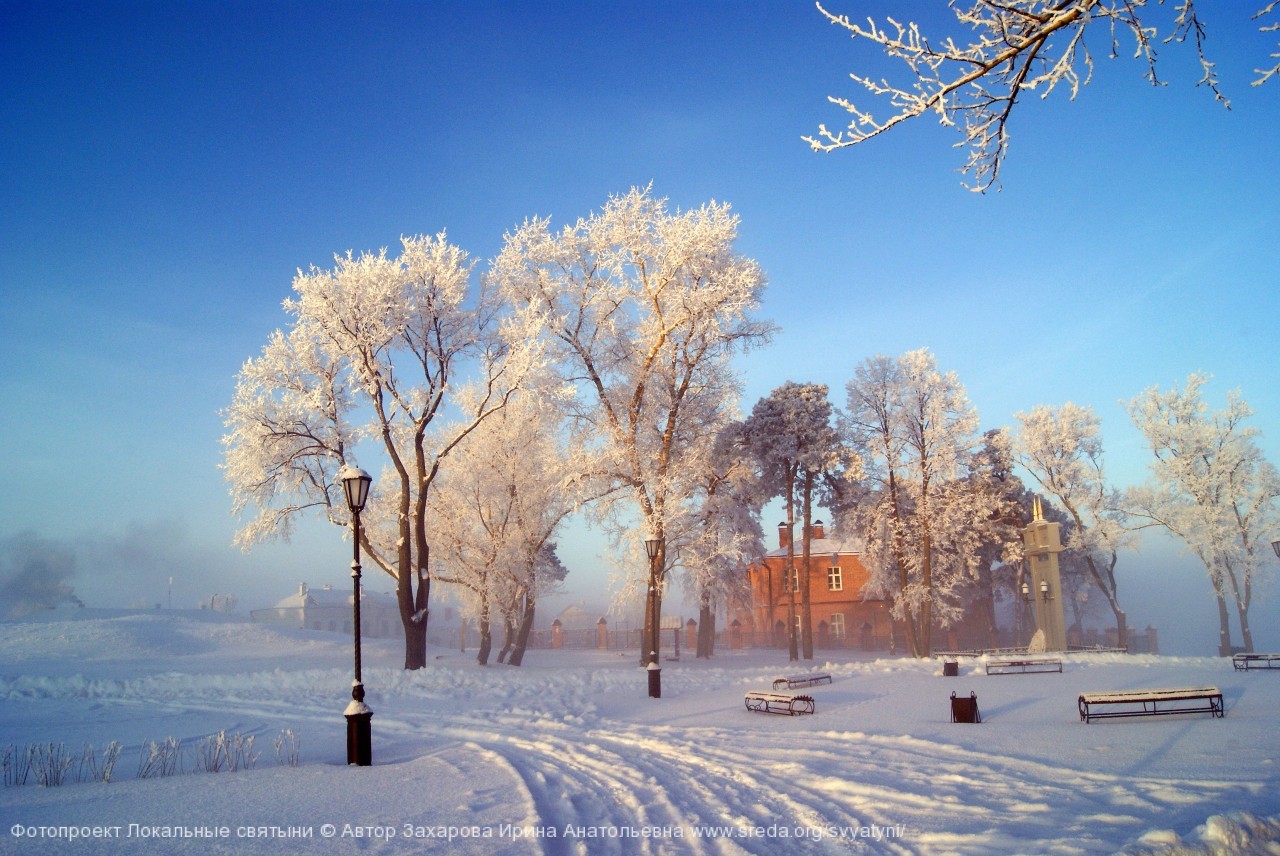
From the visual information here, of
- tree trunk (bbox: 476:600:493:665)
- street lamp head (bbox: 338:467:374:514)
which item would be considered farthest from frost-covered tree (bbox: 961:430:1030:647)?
street lamp head (bbox: 338:467:374:514)

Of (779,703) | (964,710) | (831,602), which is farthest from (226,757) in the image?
(831,602)

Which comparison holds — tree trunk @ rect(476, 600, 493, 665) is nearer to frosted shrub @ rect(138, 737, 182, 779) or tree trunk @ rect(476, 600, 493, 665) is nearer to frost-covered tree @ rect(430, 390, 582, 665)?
frost-covered tree @ rect(430, 390, 582, 665)

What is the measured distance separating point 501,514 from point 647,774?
64.1 ft

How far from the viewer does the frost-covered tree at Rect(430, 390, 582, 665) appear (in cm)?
2700

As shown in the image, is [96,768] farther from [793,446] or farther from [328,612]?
[328,612]

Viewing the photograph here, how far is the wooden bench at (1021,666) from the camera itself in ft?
75.0

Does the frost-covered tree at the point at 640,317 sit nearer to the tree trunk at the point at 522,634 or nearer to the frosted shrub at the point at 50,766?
the tree trunk at the point at 522,634

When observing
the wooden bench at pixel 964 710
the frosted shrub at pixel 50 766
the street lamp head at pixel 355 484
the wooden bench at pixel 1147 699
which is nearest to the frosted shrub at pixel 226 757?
the frosted shrub at pixel 50 766

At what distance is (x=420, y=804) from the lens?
708 centimetres

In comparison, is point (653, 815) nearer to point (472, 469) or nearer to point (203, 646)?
point (472, 469)

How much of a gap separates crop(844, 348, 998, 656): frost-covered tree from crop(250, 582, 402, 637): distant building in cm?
4707

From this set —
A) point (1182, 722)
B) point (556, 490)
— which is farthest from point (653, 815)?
point (556, 490)

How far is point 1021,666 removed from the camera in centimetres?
2406

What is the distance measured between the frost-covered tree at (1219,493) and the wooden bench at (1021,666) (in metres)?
16.3
